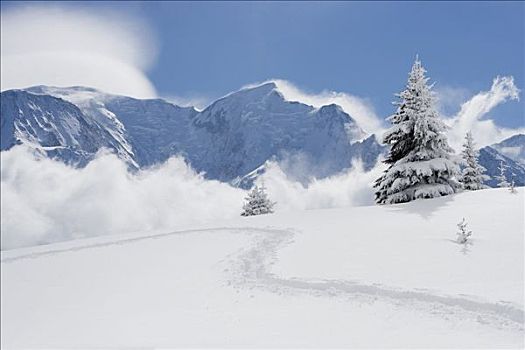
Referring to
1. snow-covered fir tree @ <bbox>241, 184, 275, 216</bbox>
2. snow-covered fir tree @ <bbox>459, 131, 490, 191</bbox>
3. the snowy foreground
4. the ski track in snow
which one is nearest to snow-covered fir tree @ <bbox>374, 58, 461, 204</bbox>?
the snowy foreground

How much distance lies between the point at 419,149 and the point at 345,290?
43.3 feet

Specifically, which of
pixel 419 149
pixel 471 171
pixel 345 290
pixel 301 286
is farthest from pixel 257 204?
pixel 345 290

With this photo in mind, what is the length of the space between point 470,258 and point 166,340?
8966 mm

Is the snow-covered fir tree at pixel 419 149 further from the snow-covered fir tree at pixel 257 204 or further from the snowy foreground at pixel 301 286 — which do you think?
the snow-covered fir tree at pixel 257 204

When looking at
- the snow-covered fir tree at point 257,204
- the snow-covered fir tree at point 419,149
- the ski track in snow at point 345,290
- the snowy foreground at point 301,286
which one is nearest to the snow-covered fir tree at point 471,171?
the snow-covered fir tree at point 419,149

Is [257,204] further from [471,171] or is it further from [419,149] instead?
[419,149]

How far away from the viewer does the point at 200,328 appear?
1176cm

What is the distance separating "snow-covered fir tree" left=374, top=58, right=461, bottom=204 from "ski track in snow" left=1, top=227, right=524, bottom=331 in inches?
298

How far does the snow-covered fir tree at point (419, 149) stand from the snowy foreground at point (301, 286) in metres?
2.00

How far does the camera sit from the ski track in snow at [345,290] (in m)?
10.8

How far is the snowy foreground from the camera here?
1086cm

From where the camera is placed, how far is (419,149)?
24031 mm

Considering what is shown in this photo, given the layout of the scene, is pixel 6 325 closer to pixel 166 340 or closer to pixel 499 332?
pixel 166 340

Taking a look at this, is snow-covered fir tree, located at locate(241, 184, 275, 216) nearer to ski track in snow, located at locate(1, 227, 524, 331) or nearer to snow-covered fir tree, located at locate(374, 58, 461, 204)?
snow-covered fir tree, located at locate(374, 58, 461, 204)
